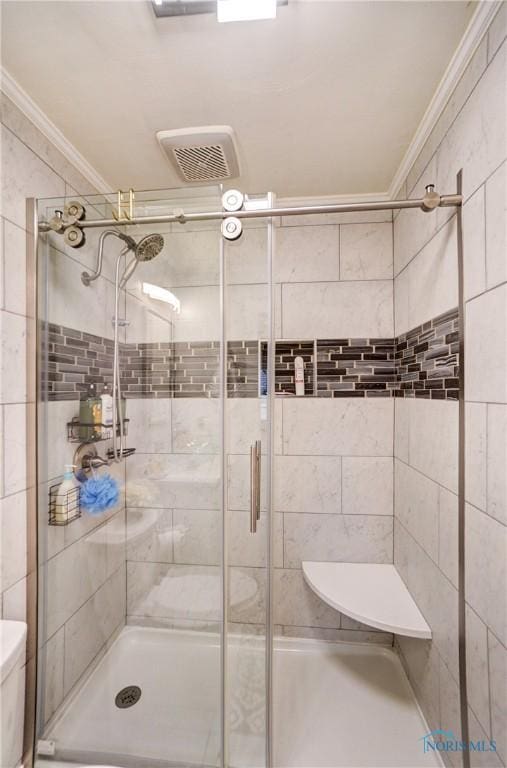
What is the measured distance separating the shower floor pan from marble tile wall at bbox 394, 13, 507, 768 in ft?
0.86

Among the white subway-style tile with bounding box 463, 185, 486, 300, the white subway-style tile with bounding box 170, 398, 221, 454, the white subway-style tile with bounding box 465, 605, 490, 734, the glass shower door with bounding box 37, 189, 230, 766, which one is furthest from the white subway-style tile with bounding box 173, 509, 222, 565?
the white subway-style tile with bounding box 463, 185, 486, 300

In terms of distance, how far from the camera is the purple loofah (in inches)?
51.4

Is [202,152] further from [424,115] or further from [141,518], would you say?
[141,518]

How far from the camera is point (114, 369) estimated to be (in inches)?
50.8

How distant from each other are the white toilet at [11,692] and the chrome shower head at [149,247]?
132cm

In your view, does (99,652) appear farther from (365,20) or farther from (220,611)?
(365,20)

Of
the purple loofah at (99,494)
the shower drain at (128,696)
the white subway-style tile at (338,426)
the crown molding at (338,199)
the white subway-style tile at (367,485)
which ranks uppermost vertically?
the crown molding at (338,199)

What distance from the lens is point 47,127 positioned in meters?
1.35

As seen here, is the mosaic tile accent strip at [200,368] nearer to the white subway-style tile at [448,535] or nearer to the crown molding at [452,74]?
the white subway-style tile at [448,535]

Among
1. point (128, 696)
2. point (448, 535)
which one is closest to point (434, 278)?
point (448, 535)

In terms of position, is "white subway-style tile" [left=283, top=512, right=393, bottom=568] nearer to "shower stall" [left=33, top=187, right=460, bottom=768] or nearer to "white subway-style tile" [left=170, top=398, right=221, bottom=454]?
"shower stall" [left=33, top=187, right=460, bottom=768]

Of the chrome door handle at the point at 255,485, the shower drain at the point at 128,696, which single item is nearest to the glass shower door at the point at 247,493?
the chrome door handle at the point at 255,485

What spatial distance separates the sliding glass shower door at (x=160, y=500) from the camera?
1.19m

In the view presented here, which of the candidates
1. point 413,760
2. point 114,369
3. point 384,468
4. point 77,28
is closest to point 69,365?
point 114,369
